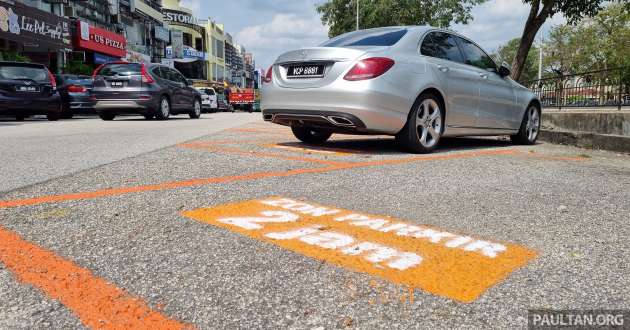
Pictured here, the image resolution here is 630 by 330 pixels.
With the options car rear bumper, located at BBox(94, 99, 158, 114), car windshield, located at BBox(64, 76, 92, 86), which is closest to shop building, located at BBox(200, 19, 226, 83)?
car windshield, located at BBox(64, 76, 92, 86)

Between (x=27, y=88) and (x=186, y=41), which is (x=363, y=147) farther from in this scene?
(x=186, y=41)

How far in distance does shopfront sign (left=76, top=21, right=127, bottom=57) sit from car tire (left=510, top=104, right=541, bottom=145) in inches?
1188

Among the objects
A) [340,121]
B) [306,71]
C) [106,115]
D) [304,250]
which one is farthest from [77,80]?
[304,250]

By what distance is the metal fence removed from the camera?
11922 mm

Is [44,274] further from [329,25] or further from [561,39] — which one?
[561,39]

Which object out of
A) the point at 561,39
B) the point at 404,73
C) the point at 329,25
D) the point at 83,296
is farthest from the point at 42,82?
the point at 561,39

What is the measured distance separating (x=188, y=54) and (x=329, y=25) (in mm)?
33181

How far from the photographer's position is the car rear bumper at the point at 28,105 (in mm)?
12883

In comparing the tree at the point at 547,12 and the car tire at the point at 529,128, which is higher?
the tree at the point at 547,12

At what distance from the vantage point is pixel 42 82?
13.6 metres

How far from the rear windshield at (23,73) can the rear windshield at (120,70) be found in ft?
5.72

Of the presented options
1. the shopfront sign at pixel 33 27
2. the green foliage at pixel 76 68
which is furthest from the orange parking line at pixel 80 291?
the green foliage at pixel 76 68

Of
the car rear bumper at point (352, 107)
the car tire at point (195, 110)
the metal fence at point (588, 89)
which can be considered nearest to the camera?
the car rear bumper at point (352, 107)

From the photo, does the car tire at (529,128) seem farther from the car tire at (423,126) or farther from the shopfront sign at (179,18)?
the shopfront sign at (179,18)
